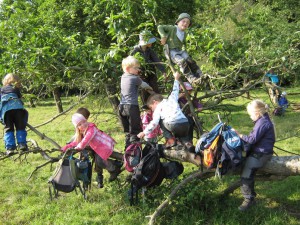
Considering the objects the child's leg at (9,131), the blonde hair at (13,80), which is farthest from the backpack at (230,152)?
the child's leg at (9,131)

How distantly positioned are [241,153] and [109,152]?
1726 mm

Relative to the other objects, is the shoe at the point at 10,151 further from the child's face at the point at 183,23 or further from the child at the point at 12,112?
the child's face at the point at 183,23

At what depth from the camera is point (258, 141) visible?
414 centimetres

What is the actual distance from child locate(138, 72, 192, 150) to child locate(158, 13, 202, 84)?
2.21ft

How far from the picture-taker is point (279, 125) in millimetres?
11188

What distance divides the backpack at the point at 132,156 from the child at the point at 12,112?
5.52 ft

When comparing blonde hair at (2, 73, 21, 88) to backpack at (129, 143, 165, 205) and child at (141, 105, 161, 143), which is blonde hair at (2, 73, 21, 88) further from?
backpack at (129, 143, 165, 205)

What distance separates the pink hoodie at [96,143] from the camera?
4.45 m

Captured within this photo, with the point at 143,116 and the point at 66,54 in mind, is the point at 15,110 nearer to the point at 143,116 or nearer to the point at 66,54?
the point at 66,54

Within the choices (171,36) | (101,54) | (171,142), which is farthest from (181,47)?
(171,142)

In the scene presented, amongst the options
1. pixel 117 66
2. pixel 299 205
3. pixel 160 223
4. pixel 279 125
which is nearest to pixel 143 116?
pixel 117 66

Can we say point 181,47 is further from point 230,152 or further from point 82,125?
point 230,152

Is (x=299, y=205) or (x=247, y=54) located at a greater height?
(x=247, y=54)

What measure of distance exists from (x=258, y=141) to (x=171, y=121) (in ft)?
3.44
